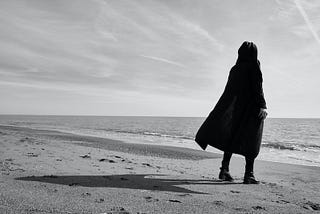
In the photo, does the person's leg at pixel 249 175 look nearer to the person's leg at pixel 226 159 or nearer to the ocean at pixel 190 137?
the person's leg at pixel 226 159

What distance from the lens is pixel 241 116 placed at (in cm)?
541

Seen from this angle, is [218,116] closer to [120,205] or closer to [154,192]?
[154,192]

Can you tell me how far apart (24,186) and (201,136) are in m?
3.10

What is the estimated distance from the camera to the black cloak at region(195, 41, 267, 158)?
5273 mm

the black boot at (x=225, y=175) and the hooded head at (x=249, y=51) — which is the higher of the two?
the hooded head at (x=249, y=51)

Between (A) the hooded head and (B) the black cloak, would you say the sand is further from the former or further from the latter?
(A) the hooded head

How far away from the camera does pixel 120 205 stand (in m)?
3.18

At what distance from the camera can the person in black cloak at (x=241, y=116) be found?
17.3 feet

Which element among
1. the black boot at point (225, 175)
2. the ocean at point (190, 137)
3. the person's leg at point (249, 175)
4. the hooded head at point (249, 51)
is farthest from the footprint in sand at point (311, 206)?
the ocean at point (190, 137)

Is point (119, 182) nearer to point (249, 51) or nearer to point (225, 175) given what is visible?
point (225, 175)

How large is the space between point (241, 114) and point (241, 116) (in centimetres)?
4

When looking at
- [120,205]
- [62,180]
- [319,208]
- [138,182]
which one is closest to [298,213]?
[319,208]

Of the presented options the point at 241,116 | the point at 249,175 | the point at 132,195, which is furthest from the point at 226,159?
the point at 132,195

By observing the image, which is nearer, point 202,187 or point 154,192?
point 154,192
